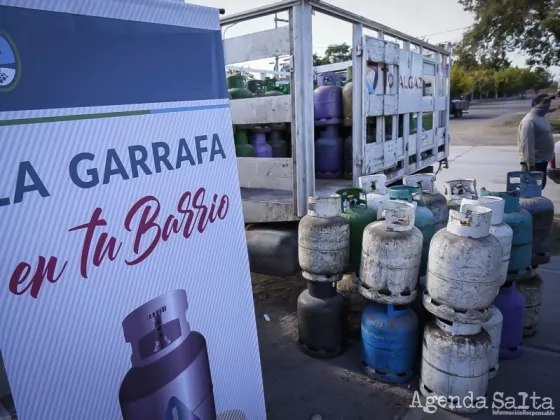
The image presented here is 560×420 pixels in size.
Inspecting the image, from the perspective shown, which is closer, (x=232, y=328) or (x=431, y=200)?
(x=232, y=328)

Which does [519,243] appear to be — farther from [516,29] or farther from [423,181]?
[516,29]

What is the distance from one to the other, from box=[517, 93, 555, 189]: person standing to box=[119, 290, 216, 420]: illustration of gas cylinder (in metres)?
5.42

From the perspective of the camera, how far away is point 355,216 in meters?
3.31

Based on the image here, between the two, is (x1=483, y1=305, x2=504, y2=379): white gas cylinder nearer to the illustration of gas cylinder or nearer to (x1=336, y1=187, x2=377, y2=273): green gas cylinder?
(x1=336, y1=187, x2=377, y2=273): green gas cylinder

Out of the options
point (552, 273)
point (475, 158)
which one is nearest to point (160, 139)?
point (552, 273)

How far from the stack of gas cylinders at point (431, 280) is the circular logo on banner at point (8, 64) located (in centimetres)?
212

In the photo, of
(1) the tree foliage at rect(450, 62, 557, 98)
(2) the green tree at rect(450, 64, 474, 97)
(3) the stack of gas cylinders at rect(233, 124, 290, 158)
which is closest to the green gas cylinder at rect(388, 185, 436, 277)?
(3) the stack of gas cylinders at rect(233, 124, 290, 158)

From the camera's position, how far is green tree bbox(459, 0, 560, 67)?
21.3 metres

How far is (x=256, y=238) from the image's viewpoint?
3.77m

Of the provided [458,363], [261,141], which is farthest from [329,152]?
[458,363]

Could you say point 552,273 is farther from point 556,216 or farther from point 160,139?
point 160,139

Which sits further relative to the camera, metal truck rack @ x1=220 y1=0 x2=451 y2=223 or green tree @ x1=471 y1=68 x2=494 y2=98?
green tree @ x1=471 y1=68 x2=494 y2=98

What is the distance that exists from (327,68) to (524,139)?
382cm

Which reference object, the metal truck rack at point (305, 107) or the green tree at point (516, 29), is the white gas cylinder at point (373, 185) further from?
the green tree at point (516, 29)
